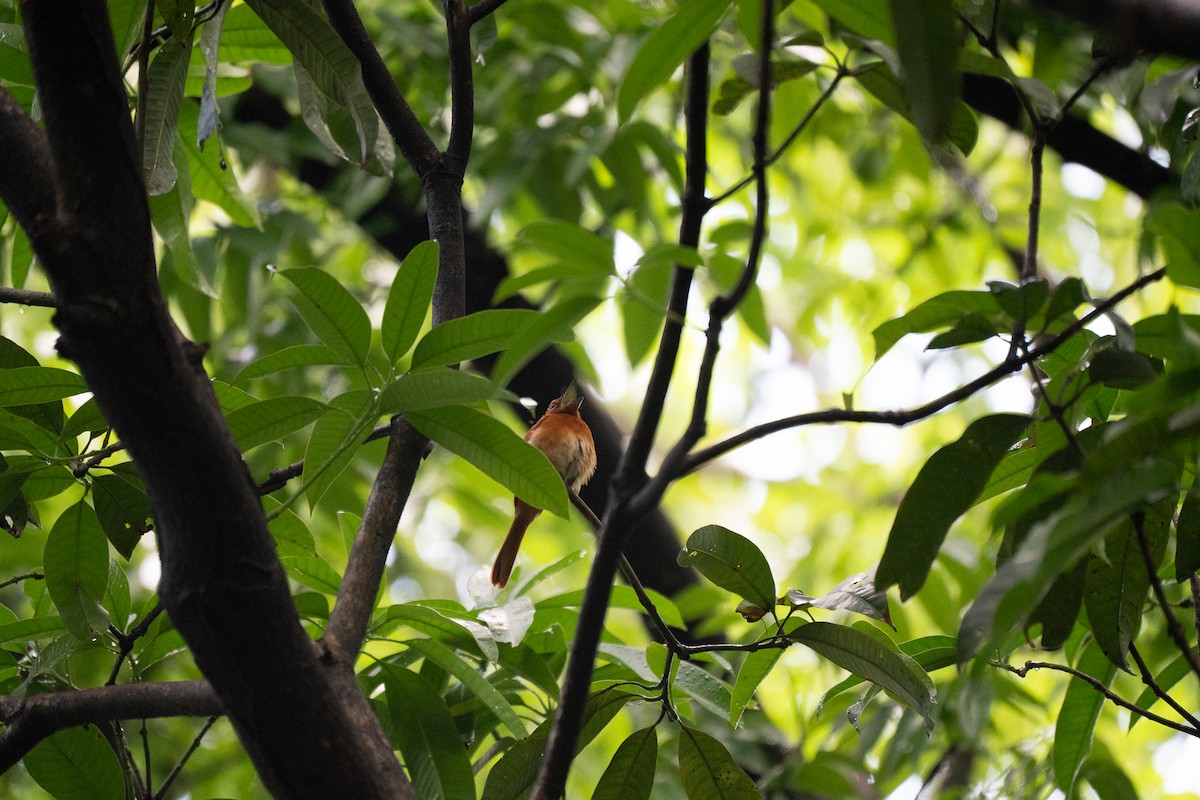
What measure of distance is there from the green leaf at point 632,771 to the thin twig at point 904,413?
24.7 inches

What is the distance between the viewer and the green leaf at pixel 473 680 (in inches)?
64.2

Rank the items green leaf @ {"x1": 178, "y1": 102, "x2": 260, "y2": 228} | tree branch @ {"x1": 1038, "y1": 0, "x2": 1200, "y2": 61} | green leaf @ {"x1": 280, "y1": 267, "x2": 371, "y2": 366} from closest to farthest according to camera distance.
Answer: tree branch @ {"x1": 1038, "y1": 0, "x2": 1200, "y2": 61} < green leaf @ {"x1": 280, "y1": 267, "x2": 371, "y2": 366} < green leaf @ {"x1": 178, "y1": 102, "x2": 260, "y2": 228}

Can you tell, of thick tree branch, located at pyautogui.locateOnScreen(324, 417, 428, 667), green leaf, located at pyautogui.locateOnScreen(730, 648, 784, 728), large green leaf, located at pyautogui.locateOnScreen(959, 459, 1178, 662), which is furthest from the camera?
green leaf, located at pyautogui.locateOnScreen(730, 648, 784, 728)

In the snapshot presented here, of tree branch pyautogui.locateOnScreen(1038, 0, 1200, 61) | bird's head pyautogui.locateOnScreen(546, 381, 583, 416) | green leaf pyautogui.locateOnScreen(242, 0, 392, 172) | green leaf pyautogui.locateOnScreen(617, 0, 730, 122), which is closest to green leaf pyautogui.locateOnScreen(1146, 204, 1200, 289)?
tree branch pyautogui.locateOnScreen(1038, 0, 1200, 61)

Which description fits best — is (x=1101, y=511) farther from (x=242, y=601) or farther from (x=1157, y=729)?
(x=1157, y=729)

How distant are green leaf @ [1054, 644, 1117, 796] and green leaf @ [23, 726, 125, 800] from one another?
4.78 ft

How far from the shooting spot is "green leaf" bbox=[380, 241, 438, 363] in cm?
131

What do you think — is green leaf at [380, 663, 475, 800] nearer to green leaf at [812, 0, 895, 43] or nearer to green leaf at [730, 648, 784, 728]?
green leaf at [730, 648, 784, 728]

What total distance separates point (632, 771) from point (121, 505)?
885 millimetres

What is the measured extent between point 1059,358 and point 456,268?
2.92 feet

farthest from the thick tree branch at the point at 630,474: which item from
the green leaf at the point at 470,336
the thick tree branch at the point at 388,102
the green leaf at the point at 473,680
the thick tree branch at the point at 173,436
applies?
the thick tree branch at the point at 388,102

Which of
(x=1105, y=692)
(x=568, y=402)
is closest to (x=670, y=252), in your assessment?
(x=1105, y=692)

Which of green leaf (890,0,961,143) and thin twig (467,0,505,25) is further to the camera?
thin twig (467,0,505,25)

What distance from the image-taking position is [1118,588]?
1.31 m
